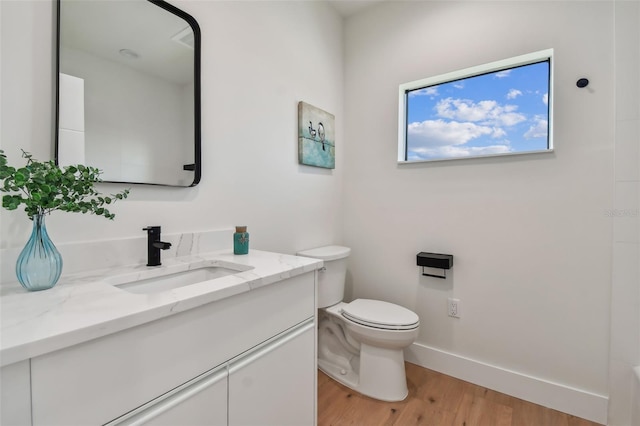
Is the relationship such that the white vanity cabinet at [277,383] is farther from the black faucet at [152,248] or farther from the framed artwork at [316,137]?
the framed artwork at [316,137]

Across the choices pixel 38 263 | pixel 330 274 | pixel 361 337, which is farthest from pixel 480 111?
pixel 38 263

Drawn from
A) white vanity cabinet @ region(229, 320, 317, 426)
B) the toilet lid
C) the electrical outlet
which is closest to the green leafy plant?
white vanity cabinet @ region(229, 320, 317, 426)

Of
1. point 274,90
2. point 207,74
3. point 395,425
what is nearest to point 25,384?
point 207,74

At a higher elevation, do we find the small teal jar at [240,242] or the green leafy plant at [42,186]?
the green leafy plant at [42,186]

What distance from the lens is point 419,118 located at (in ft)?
7.22

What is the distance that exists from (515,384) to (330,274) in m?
1.27

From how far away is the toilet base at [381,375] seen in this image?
168 centimetres

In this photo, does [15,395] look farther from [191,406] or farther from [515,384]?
[515,384]

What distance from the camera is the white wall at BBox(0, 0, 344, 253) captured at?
36.4 inches

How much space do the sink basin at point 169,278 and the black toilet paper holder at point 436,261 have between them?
4.16 feet

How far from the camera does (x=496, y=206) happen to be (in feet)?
5.94

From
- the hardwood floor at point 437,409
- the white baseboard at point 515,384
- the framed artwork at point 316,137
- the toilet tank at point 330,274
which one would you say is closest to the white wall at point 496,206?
the white baseboard at point 515,384

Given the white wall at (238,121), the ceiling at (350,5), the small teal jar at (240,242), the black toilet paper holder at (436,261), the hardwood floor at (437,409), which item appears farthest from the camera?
the ceiling at (350,5)

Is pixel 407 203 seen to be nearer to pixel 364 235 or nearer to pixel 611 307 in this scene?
pixel 364 235
